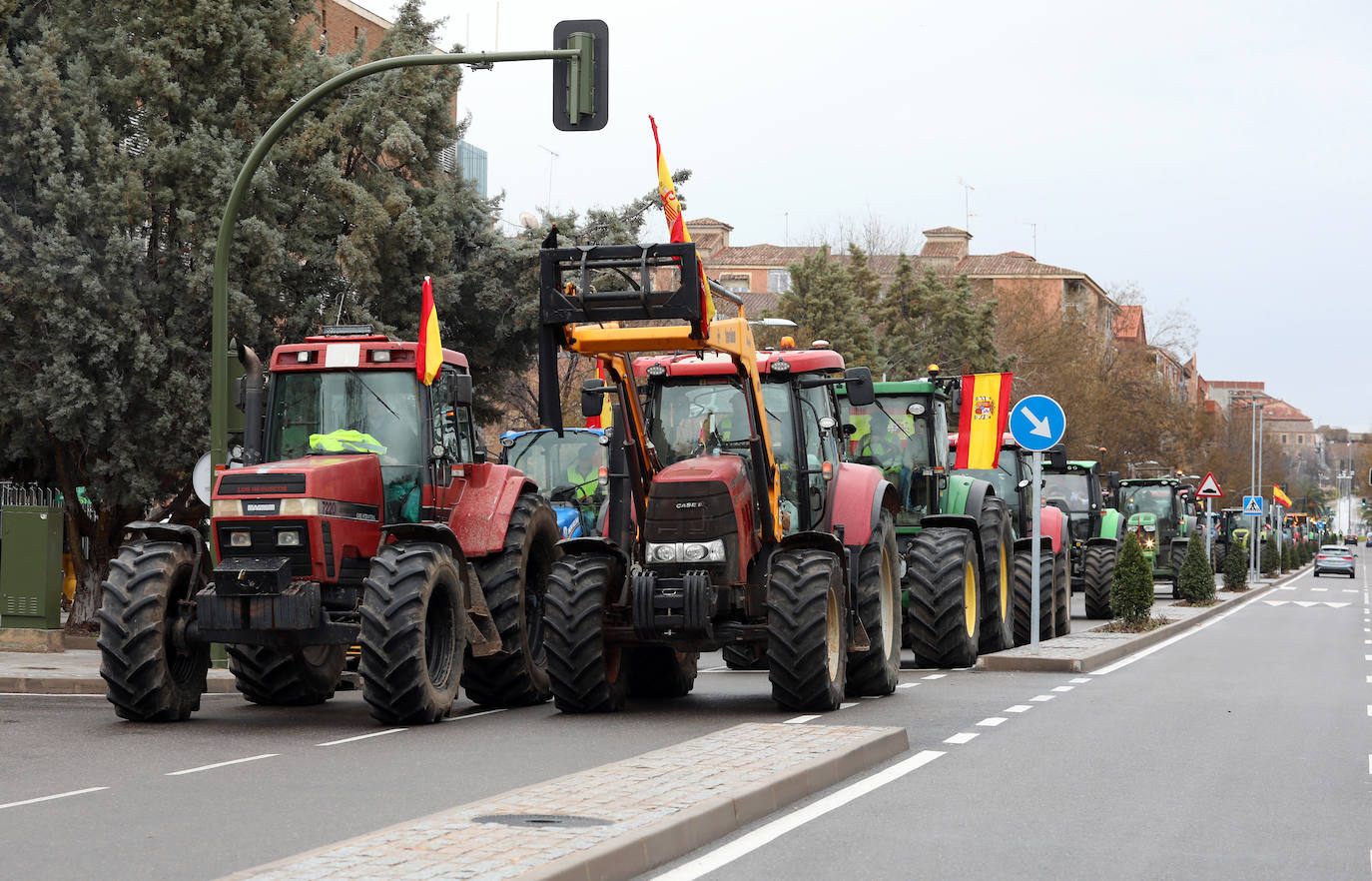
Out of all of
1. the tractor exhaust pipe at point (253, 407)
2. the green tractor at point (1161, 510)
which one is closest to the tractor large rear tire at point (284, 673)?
the tractor exhaust pipe at point (253, 407)

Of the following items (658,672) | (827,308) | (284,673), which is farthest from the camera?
(827,308)

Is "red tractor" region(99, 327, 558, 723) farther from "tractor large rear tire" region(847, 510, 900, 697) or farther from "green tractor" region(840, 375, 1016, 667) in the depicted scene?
"green tractor" region(840, 375, 1016, 667)

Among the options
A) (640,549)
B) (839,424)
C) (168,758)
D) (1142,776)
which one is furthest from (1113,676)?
(168,758)

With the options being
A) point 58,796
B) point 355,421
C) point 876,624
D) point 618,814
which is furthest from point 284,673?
point 618,814

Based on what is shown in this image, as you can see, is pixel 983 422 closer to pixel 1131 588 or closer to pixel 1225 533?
pixel 1131 588

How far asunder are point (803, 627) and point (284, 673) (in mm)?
4640

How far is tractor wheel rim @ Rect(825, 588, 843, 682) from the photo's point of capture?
45.9ft

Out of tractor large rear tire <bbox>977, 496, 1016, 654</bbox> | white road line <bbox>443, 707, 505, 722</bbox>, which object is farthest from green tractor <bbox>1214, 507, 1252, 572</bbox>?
white road line <bbox>443, 707, 505, 722</bbox>

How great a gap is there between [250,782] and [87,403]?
14.3 m

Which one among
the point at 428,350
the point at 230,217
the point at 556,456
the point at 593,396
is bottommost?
the point at 556,456

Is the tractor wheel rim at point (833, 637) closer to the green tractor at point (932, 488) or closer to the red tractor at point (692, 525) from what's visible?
the red tractor at point (692, 525)

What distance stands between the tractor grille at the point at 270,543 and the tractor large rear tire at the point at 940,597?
7.88 m

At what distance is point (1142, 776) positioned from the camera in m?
10.9

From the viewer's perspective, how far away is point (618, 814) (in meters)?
8.20
